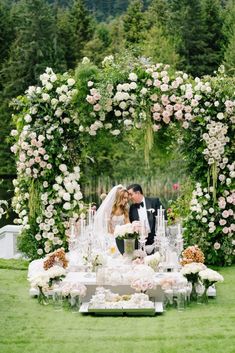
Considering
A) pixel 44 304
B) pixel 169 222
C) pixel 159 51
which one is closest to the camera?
pixel 44 304

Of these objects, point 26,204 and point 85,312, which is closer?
point 85,312

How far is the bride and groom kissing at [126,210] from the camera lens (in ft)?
38.8

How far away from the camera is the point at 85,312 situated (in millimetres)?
9289

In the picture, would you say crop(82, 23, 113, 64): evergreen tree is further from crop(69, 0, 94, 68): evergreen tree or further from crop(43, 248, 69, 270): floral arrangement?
crop(43, 248, 69, 270): floral arrangement

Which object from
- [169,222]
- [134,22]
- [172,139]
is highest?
[134,22]

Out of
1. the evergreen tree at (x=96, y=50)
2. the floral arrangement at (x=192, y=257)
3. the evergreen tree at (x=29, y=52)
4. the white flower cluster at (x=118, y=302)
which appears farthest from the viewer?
the evergreen tree at (x=96, y=50)

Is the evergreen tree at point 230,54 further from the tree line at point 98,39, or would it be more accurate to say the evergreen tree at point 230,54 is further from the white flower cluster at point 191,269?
the white flower cluster at point 191,269

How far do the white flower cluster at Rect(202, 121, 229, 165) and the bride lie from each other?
57.4 inches

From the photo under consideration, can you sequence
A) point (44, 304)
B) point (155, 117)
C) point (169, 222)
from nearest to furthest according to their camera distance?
point (44, 304) < point (155, 117) < point (169, 222)

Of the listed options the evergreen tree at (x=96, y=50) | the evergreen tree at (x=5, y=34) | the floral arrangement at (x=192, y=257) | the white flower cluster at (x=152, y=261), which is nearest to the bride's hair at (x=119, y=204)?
the white flower cluster at (x=152, y=261)

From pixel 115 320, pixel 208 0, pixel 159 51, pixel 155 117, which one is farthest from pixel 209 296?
pixel 208 0

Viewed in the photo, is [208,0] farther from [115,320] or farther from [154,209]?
[115,320]

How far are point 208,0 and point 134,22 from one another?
181 inches

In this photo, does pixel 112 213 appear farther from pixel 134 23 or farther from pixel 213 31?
pixel 134 23
